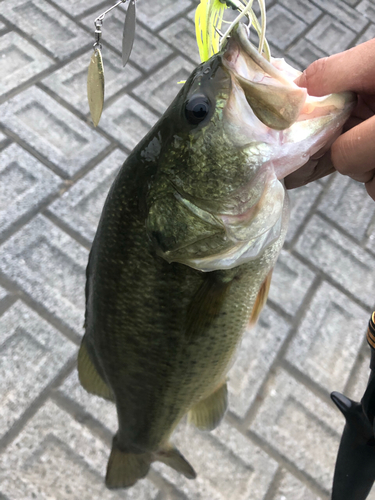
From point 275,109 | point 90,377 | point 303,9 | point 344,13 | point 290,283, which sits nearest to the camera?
point 275,109

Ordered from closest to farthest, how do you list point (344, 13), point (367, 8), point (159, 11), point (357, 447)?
point (357, 447) → point (159, 11) → point (344, 13) → point (367, 8)

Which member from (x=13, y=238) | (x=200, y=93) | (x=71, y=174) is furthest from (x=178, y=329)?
(x=71, y=174)

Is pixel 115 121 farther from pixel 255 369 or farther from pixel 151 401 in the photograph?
pixel 151 401

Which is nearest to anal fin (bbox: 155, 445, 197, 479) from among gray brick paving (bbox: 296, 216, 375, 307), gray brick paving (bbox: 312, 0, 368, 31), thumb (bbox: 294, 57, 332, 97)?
thumb (bbox: 294, 57, 332, 97)

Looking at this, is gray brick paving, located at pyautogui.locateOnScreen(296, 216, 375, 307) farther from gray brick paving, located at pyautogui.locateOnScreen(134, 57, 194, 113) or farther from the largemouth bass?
the largemouth bass

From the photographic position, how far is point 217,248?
0.94 meters

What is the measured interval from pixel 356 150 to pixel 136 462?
4.12 ft

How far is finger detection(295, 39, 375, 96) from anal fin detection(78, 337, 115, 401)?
3.19 ft

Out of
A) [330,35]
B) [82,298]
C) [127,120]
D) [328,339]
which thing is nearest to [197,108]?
[82,298]

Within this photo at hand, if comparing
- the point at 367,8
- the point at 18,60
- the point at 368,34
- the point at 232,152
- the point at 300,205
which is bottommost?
the point at 300,205

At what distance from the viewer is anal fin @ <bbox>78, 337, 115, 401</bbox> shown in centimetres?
132

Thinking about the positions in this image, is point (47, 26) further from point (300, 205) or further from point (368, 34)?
point (368, 34)

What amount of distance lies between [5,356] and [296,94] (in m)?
1.73

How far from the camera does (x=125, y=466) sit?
1.49m
